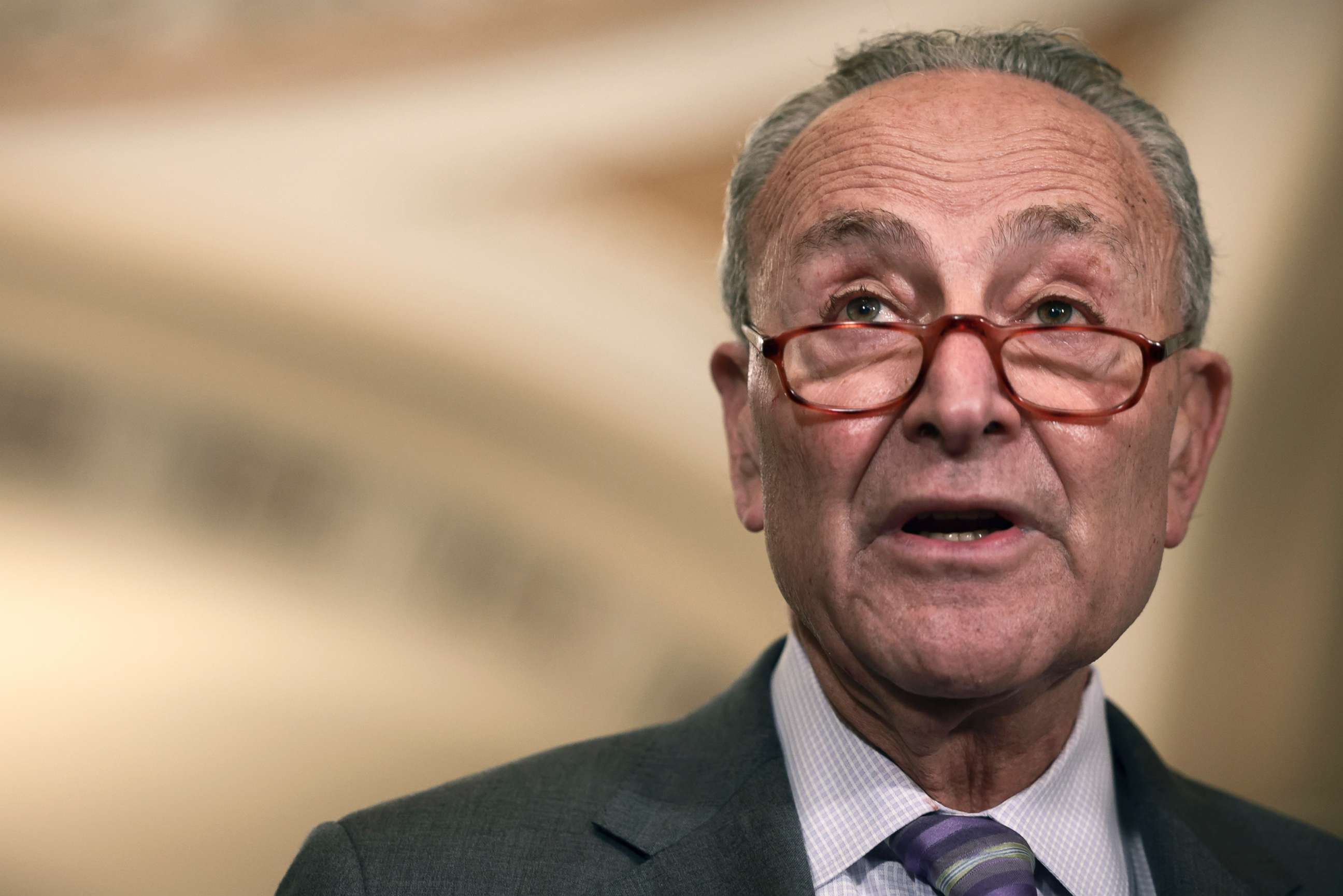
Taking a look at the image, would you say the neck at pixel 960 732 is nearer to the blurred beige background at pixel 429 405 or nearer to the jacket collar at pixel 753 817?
the jacket collar at pixel 753 817

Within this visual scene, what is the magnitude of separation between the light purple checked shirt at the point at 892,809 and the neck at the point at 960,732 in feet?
0.06

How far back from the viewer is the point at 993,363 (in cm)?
144

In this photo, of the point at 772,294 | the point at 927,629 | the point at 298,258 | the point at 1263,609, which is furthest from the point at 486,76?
the point at 1263,609

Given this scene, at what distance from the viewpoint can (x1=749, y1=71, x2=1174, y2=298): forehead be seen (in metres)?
1.52

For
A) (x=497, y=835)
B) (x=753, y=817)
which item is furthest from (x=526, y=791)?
(x=753, y=817)

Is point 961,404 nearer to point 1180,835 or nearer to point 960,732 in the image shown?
point 960,732

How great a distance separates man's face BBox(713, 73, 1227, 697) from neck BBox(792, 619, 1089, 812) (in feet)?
0.13

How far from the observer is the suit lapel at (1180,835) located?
1669mm

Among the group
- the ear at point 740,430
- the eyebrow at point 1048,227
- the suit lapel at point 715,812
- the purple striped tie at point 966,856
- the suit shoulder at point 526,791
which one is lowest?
the purple striped tie at point 966,856

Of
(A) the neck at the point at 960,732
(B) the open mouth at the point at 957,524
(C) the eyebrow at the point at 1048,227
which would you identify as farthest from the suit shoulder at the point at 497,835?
(C) the eyebrow at the point at 1048,227

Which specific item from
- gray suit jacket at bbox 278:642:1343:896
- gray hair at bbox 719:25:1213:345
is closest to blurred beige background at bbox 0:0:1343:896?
gray suit jacket at bbox 278:642:1343:896

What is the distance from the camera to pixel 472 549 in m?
2.66

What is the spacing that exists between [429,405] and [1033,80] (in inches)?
57.6

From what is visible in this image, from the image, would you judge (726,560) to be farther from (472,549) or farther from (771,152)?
(771,152)
